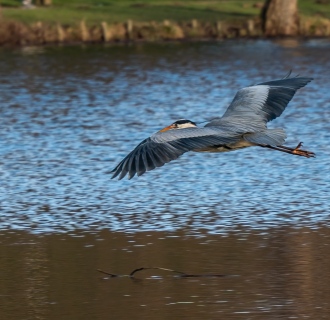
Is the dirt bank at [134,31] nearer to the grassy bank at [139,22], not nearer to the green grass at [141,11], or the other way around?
the grassy bank at [139,22]

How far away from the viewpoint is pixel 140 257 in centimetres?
891

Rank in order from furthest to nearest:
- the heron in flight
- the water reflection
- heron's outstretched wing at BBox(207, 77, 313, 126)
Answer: heron's outstretched wing at BBox(207, 77, 313, 126)
the heron in flight
the water reflection

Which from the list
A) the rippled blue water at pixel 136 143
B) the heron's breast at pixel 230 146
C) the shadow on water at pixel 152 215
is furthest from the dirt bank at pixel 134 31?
the heron's breast at pixel 230 146

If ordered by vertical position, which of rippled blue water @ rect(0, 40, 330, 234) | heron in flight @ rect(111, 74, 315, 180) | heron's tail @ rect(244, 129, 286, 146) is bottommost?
rippled blue water @ rect(0, 40, 330, 234)

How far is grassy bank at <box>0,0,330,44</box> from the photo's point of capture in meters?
32.0

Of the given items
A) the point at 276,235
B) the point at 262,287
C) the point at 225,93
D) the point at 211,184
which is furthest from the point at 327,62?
the point at 262,287

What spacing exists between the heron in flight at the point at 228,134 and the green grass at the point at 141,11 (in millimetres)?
24554

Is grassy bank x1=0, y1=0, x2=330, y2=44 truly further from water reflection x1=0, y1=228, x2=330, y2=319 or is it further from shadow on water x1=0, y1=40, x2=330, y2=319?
water reflection x1=0, y1=228, x2=330, y2=319

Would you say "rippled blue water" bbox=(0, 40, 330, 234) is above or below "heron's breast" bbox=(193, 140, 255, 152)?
below

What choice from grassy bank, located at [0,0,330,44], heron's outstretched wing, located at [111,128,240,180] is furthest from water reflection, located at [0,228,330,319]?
grassy bank, located at [0,0,330,44]

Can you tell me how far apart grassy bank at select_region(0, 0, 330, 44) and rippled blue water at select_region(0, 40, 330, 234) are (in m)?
4.63

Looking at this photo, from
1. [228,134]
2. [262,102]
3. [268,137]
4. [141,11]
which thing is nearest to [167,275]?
[228,134]

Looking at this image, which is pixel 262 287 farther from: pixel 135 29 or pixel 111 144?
pixel 135 29

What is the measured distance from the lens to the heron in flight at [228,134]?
301 inches
